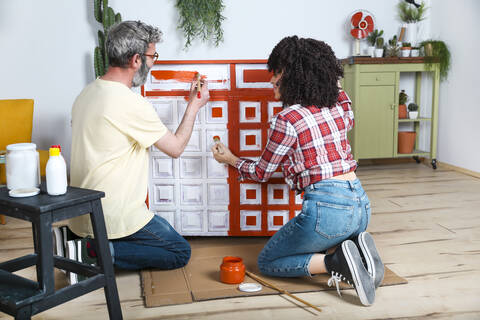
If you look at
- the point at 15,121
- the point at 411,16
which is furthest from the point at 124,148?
the point at 411,16

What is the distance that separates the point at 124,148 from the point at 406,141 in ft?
10.6

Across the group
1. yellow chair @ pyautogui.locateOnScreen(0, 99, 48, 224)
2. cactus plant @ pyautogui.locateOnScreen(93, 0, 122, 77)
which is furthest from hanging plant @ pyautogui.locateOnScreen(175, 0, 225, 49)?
yellow chair @ pyautogui.locateOnScreen(0, 99, 48, 224)

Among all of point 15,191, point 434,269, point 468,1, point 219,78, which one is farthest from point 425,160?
point 15,191

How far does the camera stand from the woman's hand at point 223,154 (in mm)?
2330

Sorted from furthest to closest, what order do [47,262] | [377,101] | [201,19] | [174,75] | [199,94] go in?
[377,101] → [201,19] → [174,75] → [199,94] → [47,262]

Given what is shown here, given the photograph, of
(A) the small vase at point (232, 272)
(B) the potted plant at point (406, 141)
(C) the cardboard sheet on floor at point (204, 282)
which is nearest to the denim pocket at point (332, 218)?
(C) the cardboard sheet on floor at point (204, 282)

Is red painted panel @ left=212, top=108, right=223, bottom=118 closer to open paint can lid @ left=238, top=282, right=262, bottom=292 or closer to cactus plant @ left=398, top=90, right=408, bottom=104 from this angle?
open paint can lid @ left=238, top=282, right=262, bottom=292

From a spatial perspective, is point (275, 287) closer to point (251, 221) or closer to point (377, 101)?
point (251, 221)

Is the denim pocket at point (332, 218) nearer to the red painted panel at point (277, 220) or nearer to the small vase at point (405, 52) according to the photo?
the red painted panel at point (277, 220)

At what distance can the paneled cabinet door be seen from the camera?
4.41 metres

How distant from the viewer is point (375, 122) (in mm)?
4441

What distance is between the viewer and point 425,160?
15.9ft

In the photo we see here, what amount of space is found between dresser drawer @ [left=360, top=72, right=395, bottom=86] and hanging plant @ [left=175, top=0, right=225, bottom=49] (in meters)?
1.29

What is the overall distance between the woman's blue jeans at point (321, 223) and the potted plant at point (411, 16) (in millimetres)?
3048
